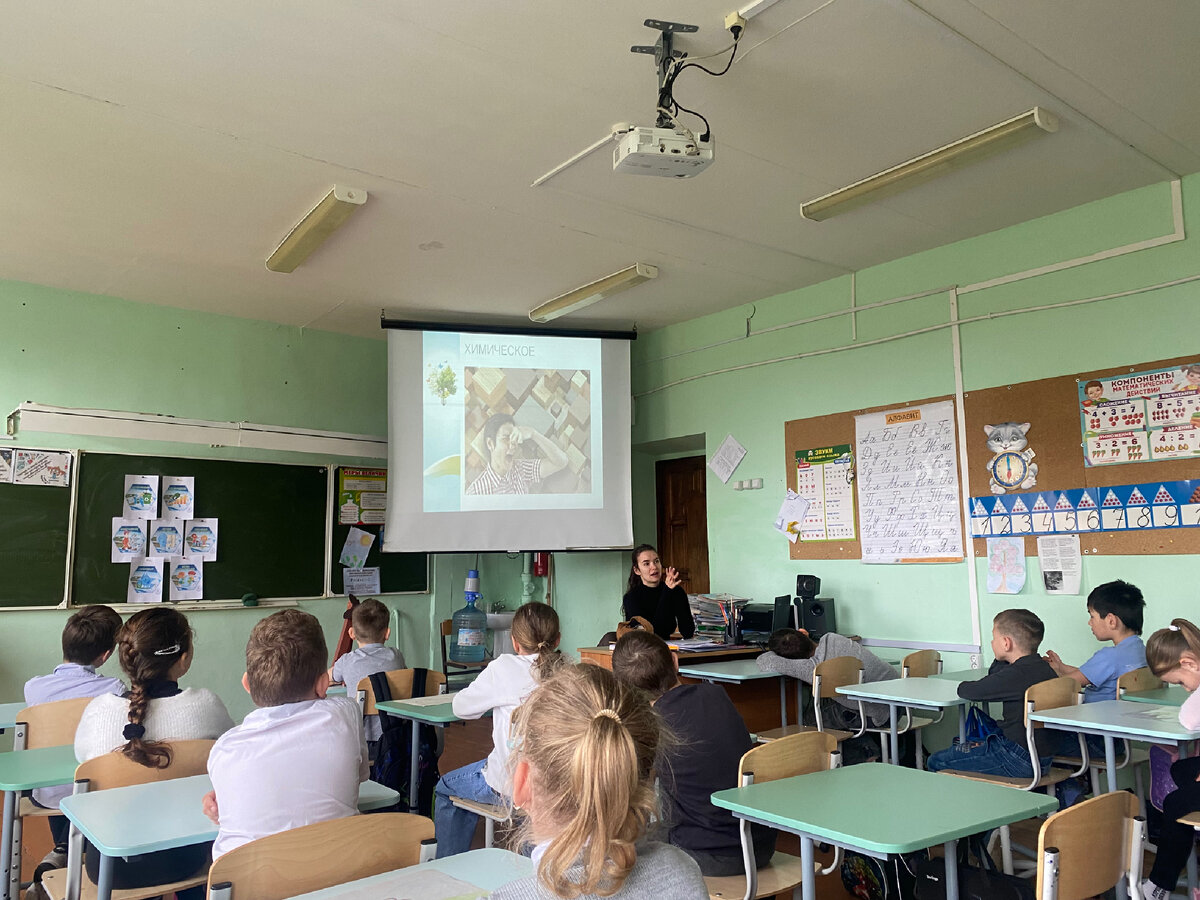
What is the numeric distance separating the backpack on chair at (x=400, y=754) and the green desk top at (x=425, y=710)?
19 centimetres

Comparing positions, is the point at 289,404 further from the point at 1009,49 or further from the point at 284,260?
the point at 1009,49

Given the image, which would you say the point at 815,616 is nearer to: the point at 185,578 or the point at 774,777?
the point at 774,777

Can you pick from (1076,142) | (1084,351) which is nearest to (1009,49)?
(1076,142)

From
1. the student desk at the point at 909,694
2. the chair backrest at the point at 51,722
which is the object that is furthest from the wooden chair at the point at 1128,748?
the chair backrest at the point at 51,722

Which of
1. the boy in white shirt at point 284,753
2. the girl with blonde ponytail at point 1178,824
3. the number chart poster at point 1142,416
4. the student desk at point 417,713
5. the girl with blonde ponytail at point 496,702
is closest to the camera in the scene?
the boy in white shirt at point 284,753

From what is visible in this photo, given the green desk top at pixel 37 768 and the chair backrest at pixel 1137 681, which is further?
the chair backrest at pixel 1137 681

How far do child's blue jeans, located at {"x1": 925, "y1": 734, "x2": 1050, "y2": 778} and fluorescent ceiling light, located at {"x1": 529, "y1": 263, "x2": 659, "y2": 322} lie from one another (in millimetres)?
2928

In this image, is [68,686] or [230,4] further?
[68,686]

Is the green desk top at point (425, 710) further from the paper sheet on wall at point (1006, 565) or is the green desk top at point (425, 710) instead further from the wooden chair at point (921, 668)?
the paper sheet on wall at point (1006, 565)

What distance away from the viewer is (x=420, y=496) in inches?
A: 226

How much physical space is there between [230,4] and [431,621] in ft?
16.4

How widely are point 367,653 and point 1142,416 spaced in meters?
3.56

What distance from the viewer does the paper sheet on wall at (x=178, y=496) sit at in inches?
220

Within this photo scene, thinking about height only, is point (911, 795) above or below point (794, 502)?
below
